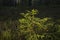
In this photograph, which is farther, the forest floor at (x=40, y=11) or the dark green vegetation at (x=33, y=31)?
the forest floor at (x=40, y=11)

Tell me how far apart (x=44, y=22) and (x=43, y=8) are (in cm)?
496

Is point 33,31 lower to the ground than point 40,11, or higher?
higher

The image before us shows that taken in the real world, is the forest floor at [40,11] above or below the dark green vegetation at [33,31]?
below

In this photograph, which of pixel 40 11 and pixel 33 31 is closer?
pixel 33 31

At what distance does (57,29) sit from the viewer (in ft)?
20.5

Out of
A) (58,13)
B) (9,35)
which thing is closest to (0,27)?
(9,35)

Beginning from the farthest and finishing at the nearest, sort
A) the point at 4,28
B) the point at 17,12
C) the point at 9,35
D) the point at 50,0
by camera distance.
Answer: the point at 50,0
the point at 17,12
the point at 4,28
the point at 9,35

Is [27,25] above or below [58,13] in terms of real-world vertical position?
above

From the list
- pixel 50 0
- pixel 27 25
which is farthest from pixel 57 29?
pixel 50 0

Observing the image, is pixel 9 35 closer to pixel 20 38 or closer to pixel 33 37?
pixel 20 38

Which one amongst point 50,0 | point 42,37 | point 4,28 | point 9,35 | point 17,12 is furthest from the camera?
point 50,0

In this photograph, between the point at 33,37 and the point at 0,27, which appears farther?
the point at 0,27

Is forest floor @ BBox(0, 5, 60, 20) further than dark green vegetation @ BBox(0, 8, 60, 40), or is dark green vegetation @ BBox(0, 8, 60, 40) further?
forest floor @ BBox(0, 5, 60, 20)

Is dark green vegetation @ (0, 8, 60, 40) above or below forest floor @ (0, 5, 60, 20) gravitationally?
above
